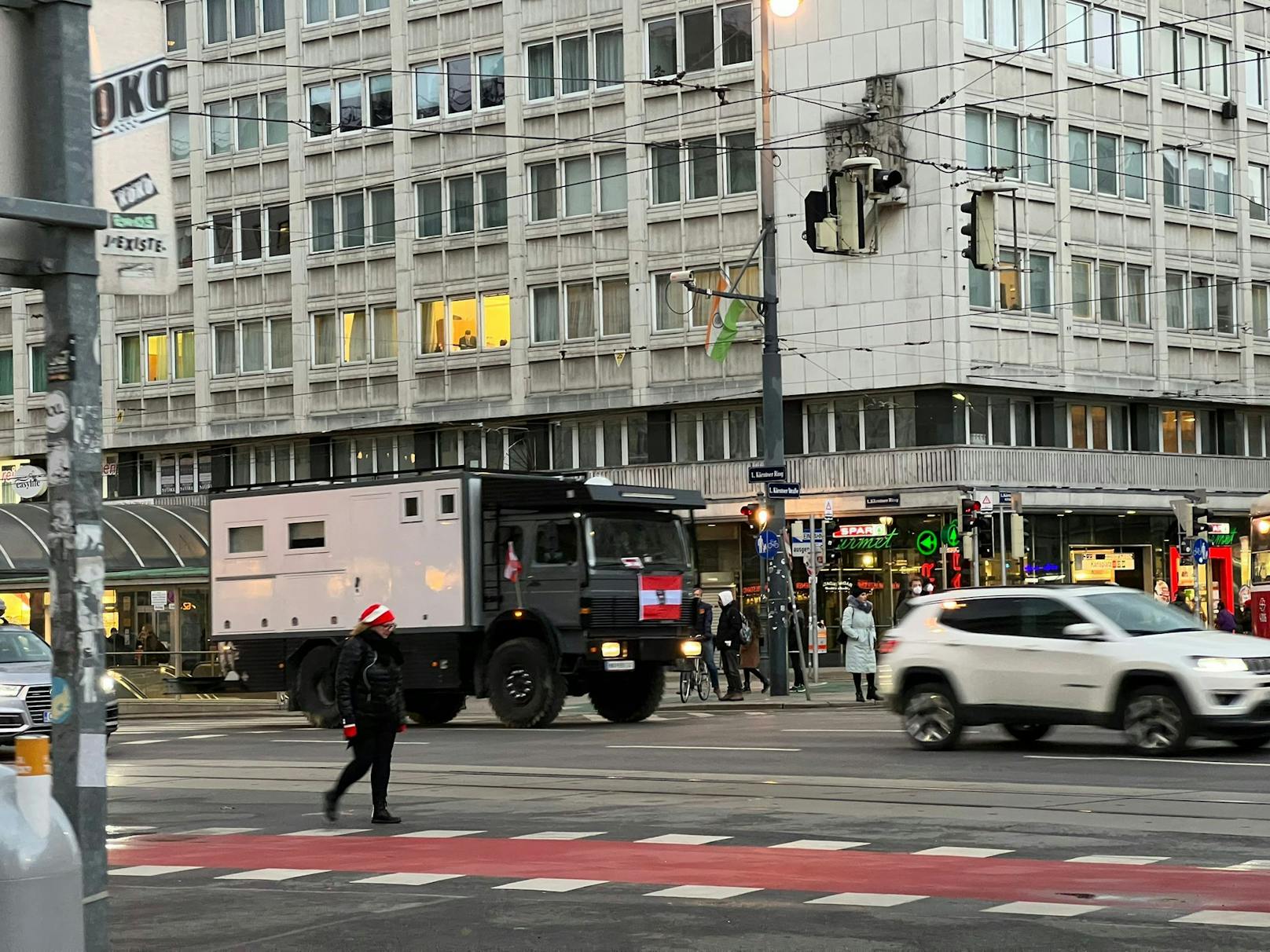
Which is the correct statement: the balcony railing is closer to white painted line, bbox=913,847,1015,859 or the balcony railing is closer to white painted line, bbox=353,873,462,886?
white painted line, bbox=913,847,1015,859

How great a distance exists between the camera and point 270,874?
12391mm

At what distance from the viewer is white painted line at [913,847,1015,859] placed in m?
12.2

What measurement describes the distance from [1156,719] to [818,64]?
106 ft

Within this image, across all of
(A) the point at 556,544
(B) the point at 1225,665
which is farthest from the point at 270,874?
(A) the point at 556,544

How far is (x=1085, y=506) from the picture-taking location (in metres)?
51.1

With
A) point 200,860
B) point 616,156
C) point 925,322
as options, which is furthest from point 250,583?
point 616,156

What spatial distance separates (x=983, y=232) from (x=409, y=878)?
15.6 metres

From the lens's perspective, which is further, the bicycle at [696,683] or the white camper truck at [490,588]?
the bicycle at [696,683]

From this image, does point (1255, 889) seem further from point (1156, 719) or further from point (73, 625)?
point (1156, 719)

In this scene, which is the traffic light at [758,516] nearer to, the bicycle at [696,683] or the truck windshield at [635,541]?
the bicycle at [696,683]

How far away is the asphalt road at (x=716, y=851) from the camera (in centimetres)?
974

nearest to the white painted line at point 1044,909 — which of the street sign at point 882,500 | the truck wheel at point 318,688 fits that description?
the truck wheel at point 318,688

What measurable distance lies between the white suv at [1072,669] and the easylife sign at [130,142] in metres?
14.8

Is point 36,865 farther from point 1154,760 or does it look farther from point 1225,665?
point 1225,665
